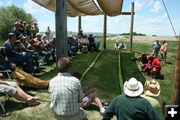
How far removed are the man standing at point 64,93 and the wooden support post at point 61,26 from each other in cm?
292

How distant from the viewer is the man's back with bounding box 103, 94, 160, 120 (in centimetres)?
342

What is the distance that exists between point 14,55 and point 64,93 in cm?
541

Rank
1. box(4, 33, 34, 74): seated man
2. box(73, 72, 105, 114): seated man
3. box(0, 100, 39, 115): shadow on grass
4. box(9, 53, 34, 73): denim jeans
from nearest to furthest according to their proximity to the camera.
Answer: box(0, 100, 39, 115): shadow on grass
box(73, 72, 105, 114): seated man
box(4, 33, 34, 74): seated man
box(9, 53, 34, 73): denim jeans

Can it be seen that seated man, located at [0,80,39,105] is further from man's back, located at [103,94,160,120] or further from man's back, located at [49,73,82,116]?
man's back, located at [103,94,160,120]

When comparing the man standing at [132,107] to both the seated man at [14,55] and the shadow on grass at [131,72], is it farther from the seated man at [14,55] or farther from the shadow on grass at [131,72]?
the shadow on grass at [131,72]

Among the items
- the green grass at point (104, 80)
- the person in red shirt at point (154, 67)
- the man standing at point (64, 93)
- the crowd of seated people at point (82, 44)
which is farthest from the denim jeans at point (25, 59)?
the crowd of seated people at point (82, 44)

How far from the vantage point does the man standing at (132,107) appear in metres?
3.42

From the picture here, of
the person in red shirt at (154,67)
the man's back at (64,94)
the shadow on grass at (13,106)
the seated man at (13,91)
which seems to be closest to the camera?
the man's back at (64,94)

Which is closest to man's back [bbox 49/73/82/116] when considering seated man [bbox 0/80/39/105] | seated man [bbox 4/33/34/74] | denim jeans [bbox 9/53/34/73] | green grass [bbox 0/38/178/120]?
green grass [bbox 0/38/178/120]

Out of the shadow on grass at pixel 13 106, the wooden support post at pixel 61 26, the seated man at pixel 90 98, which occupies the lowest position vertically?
the shadow on grass at pixel 13 106

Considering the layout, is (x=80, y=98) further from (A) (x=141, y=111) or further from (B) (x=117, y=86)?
(B) (x=117, y=86)

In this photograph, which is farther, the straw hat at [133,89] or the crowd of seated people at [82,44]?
the crowd of seated people at [82,44]

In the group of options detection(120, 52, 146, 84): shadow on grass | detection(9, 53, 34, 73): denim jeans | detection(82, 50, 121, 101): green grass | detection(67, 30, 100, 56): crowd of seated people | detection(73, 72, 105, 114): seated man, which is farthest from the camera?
detection(67, 30, 100, 56): crowd of seated people

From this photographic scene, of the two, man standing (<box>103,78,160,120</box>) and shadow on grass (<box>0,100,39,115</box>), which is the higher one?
man standing (<box>103,78,160,120</box>)
